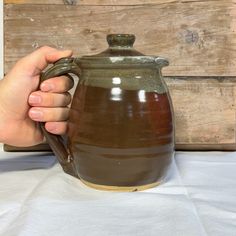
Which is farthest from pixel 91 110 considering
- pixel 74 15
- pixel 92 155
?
pixel 74 15

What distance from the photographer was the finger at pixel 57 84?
2.08ft

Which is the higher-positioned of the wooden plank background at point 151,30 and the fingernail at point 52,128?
the wooden plank background at point 151,30

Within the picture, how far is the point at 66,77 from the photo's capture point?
66 centimetres

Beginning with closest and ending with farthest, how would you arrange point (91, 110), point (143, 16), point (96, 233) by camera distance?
point (96, 233) → point (91, 110) → point (143, 16)

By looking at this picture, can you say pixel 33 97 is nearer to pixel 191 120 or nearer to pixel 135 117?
pixel 135 117

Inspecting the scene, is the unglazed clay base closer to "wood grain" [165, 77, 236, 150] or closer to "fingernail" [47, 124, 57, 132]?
"fingernail" [47, 124, 57, 132]

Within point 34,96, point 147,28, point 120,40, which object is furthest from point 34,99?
point 147,28

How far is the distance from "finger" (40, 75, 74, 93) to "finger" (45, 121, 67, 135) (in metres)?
0.05

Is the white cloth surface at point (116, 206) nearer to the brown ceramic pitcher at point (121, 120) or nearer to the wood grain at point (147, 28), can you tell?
the brown ceramic pitcher at point (121, 120)

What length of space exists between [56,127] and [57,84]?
7 centimetres

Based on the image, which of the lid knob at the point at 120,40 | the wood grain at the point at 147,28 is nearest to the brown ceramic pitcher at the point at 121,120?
the lid knob at the point at 120,40

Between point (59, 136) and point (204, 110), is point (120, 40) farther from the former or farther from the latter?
point (204, 110)

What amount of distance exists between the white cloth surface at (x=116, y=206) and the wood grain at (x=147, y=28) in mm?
248

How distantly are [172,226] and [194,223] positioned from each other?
3 cm
